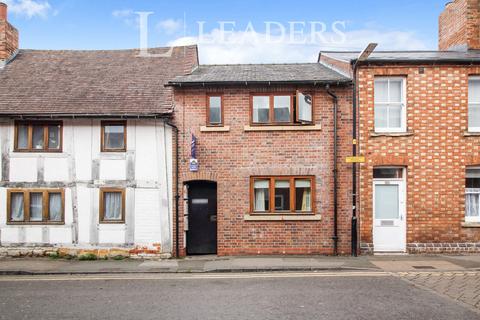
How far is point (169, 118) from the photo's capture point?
1463 centimetres

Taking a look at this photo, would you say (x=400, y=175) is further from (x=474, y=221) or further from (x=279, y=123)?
(x=279, y=123)

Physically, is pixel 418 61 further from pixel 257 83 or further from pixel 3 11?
pixel 3 11

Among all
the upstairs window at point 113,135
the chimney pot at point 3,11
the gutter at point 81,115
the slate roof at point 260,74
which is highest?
the chimney pot at point 3,11

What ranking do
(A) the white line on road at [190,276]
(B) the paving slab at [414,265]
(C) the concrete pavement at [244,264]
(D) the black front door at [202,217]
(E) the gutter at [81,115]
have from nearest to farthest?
(A) the white line on road at [190,276] → (B) the paving slab at [414,265] → (C) the concrete pavement at [244,264] → (E) the gutter at [81,115] → (D) the black front door at [202,217]

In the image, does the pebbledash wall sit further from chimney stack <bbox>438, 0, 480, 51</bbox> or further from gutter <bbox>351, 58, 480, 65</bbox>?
chimney stack <bbox>438, 0, 480, 51</bbox>

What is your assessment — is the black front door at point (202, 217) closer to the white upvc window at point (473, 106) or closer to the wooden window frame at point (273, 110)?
the wooden window frame at point (273, 110)

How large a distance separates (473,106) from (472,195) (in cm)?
297

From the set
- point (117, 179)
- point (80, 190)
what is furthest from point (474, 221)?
point (80, 190)

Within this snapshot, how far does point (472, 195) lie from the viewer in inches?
574

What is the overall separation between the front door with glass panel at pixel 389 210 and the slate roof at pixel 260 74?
3.53 m

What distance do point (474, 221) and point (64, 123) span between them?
1399 cm

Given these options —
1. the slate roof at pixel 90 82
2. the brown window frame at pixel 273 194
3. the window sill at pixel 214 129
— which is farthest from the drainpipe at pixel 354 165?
the slate roof at pixel 90 82

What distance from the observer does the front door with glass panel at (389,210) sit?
14.4 m

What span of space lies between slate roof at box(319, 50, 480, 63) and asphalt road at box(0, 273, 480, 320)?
23.3ft
